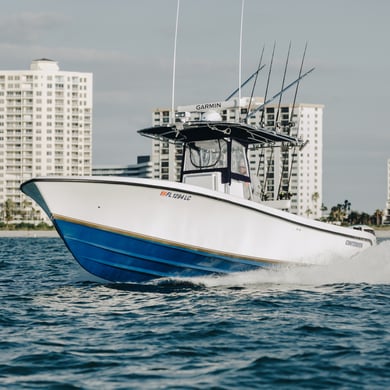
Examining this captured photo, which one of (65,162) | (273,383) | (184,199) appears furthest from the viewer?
(65,162)

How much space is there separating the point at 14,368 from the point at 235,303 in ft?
18.0

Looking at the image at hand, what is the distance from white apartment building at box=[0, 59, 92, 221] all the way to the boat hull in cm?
15663

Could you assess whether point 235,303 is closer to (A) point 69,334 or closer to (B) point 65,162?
(A) point 69,334

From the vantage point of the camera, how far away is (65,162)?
6801 inches

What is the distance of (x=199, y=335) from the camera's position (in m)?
10.4

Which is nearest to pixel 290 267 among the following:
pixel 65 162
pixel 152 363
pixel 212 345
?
pixel 212 345

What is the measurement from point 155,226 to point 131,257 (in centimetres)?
86

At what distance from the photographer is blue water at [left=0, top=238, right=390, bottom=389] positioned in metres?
8.18

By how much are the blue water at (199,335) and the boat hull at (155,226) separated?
1.53 feet

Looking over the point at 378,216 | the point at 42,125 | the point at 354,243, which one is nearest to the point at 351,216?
the point at 378,216

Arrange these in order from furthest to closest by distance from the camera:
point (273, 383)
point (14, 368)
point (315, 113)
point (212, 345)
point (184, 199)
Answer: point (315, 113), point (184, 199), point (212, 345), point (14, 368), point (273, 383)

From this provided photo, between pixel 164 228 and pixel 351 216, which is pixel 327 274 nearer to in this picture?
pixel 164 228

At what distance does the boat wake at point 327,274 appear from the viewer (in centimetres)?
1655

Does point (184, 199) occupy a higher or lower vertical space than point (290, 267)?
higher
